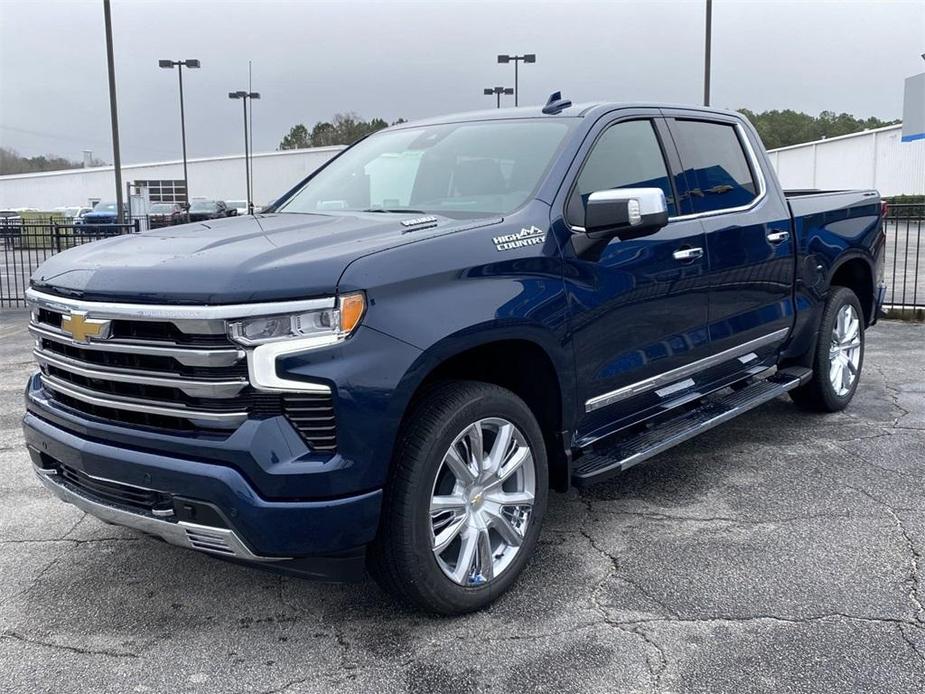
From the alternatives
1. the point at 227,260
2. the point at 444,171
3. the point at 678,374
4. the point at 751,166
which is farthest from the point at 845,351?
the point at 227,260

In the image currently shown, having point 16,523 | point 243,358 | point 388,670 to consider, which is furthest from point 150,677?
point 16,523

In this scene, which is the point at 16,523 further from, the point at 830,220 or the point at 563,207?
the point at 830,220

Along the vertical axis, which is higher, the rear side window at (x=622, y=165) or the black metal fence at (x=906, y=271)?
the rear side window at (x=622, y=165)

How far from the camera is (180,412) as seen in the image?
9.36 ft

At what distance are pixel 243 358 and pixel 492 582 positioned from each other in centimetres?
130

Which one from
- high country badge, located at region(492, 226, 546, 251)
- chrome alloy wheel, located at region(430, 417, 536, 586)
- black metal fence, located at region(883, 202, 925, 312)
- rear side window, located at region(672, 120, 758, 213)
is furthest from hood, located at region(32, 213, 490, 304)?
black metal fence, located at region(883, 202, 925, 312)

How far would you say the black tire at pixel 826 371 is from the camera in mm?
5793

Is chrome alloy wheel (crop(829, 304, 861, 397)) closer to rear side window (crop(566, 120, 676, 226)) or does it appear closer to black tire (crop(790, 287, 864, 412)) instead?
black tire (crop(790, 287, 864, 412))

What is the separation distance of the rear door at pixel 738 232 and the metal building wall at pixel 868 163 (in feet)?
130

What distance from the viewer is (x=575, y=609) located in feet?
11.0

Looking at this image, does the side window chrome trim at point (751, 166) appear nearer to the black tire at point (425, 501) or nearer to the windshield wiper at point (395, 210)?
the windshield wiper at point (395, 210)

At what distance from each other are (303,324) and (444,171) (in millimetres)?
1647

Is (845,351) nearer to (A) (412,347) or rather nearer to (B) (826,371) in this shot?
(B) (826,371)

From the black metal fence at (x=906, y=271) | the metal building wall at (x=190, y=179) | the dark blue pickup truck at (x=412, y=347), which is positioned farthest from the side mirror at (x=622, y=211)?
the metal building wall at (x=190, y=179)
